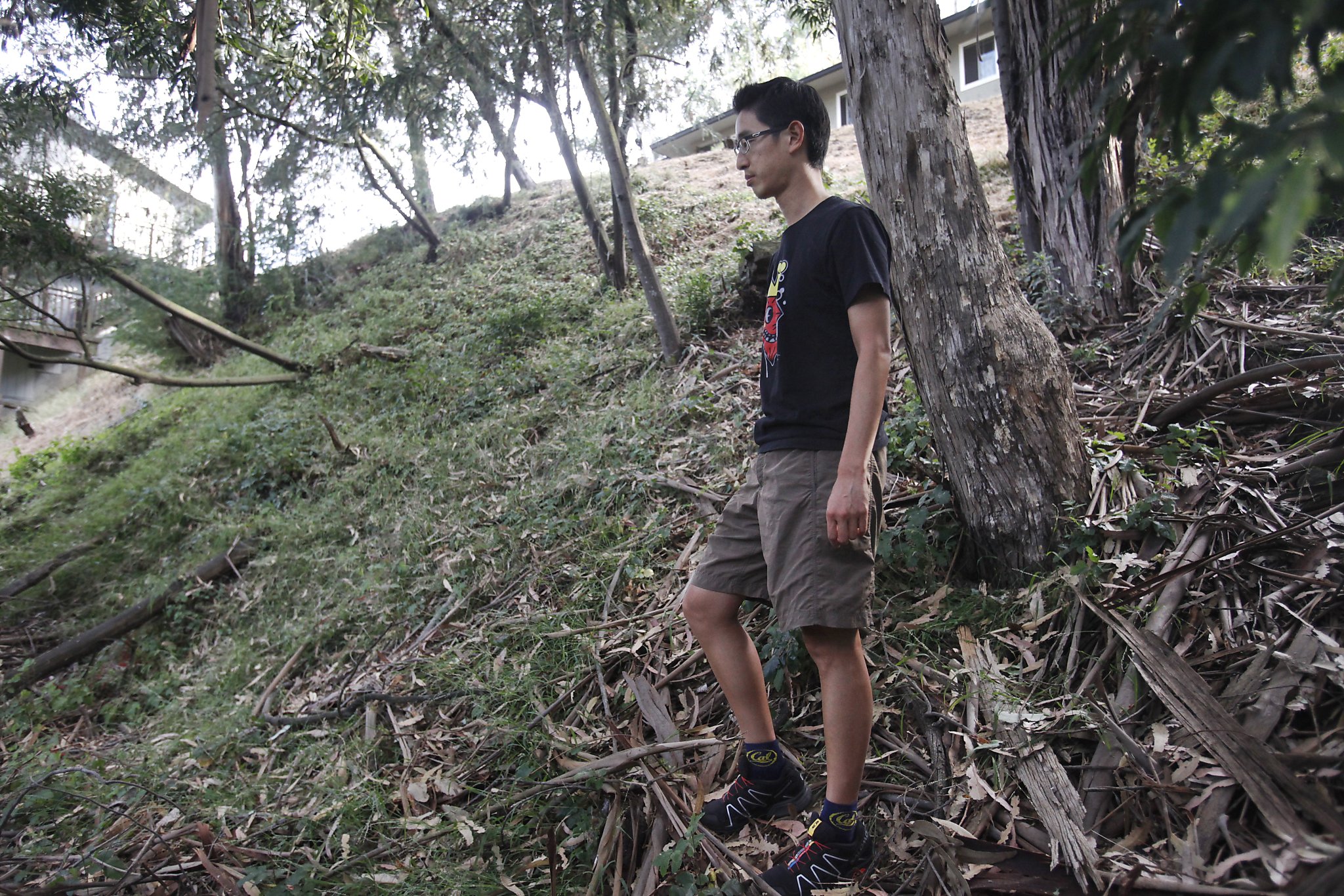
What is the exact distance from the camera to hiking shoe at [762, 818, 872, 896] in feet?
7.67

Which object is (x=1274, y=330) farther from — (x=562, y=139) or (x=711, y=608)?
(x=562, y=139)

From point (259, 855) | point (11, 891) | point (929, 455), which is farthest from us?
point (929, 455)

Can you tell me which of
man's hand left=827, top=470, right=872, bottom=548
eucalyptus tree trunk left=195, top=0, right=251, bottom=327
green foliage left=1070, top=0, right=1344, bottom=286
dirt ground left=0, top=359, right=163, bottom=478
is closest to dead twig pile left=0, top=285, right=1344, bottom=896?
man's hand left=827, top=470, right=872, bottom=548

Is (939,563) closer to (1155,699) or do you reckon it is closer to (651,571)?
(1155,699)

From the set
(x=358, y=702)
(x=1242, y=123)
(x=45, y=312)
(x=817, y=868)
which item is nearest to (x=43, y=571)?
(x=45, y=312)

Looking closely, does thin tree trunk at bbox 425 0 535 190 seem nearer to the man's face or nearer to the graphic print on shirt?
the man's face

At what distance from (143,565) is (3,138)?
5.18m

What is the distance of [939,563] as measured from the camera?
355 centimetres

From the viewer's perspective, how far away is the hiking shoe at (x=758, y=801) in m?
2.70

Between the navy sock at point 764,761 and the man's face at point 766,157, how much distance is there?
6.19ft

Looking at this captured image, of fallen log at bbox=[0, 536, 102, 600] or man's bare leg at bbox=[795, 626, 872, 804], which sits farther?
fallen log at bbox=[0, 536, 102, 600]

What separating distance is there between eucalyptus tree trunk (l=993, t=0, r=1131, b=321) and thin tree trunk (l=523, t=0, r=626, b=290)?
5126mm

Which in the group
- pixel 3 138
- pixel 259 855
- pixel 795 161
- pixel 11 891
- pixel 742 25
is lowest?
pixel 259 855

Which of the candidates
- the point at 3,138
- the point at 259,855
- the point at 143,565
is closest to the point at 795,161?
the point at 259,855
